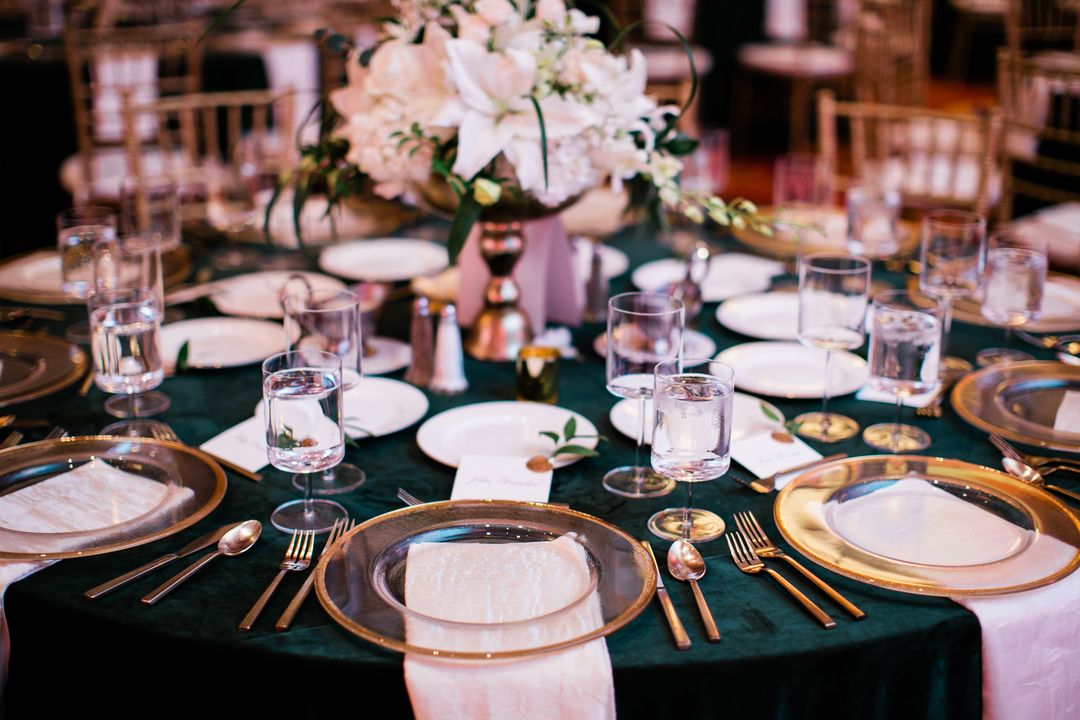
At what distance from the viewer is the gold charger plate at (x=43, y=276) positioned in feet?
7.66

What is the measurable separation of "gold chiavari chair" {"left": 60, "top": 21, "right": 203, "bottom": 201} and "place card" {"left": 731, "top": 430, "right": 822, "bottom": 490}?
3192mm

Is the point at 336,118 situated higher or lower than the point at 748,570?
higher

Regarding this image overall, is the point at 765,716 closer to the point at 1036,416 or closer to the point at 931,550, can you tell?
the point at 931,550

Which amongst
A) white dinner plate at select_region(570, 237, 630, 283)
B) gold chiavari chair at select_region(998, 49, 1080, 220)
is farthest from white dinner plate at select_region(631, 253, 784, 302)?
gold chiavari chair at select_region(998, 49, 1080, 220)

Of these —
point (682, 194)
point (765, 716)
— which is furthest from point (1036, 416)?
point (765, 716)

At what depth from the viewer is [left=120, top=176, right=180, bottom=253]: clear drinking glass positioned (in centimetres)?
241

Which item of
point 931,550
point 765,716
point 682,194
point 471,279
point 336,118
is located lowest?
point 765,716

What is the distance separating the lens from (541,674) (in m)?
1.14

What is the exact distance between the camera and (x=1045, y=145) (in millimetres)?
4285

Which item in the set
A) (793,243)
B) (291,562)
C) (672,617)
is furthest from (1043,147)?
(291,562)

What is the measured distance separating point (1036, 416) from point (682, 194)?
696 millimetres

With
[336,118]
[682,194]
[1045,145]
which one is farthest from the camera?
[1045,145]

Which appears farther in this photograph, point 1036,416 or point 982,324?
point 982,324

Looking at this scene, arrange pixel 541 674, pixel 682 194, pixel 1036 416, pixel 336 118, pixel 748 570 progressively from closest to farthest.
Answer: pixel 541 674 → pixel 748 570 → pixel 1036 416 → pixel 682 194 → pixel 336 118
